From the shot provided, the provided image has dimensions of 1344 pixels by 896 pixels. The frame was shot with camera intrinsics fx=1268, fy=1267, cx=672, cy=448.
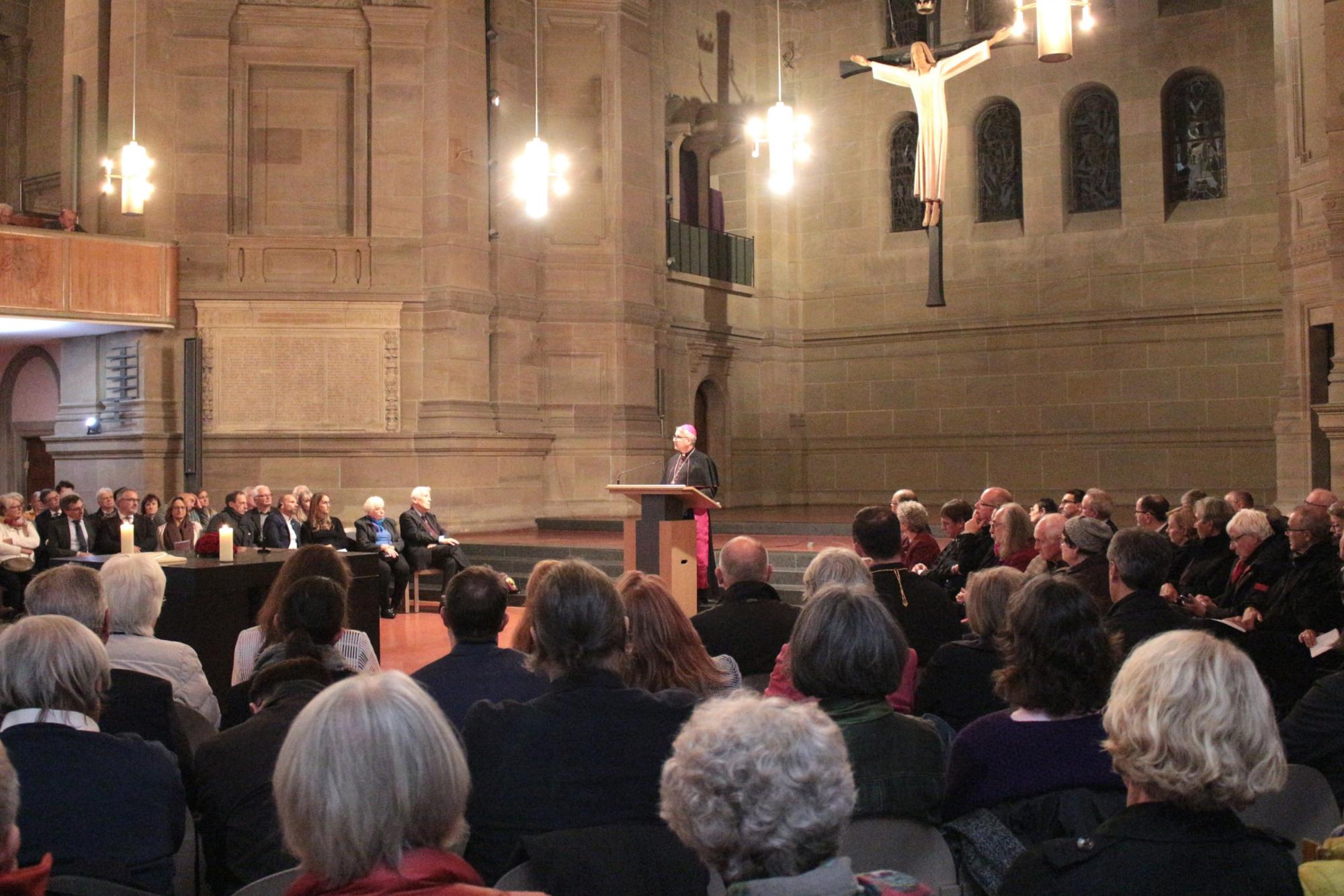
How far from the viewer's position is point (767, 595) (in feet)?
15.8

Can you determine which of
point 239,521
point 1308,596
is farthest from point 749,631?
point 239,521

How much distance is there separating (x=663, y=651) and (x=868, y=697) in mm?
938

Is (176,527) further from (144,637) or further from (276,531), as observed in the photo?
(144,637)

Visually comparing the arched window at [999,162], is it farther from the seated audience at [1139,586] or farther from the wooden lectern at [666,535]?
the seated audience at [1139,586]

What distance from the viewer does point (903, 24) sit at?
19.1 metres

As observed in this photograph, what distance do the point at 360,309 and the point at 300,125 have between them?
231cm

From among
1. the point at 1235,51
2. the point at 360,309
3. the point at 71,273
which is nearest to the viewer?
the point at 71,273

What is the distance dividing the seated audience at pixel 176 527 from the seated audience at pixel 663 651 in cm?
798

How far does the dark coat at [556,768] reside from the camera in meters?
2.70

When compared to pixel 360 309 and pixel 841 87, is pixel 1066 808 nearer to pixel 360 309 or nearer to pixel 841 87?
pixel 360 309

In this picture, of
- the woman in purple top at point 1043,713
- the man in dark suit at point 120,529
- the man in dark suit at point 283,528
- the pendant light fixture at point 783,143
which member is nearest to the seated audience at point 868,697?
the woman in purple top at point 1043,713

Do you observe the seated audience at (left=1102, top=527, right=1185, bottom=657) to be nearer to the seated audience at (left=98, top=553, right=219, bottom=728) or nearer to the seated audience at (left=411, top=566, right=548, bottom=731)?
the seated audience at (left=411, top=566, right=548, bottom=731)

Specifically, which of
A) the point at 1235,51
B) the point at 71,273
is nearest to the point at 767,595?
the point at 71,273

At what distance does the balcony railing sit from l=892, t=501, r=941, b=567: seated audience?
10.3 metres
